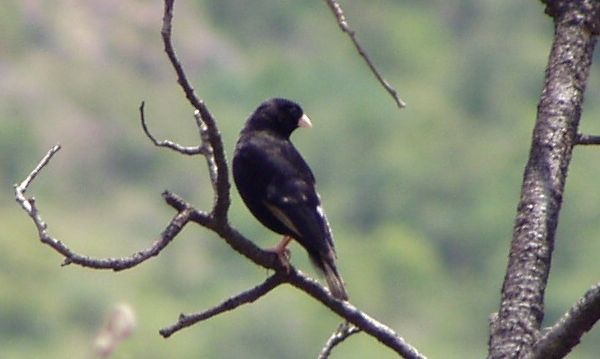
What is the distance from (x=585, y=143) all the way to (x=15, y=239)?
5305cm

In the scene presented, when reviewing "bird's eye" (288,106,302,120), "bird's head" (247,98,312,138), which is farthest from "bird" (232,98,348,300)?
"bird's eye" (288,106,302,120)

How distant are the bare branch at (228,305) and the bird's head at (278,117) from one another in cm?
280

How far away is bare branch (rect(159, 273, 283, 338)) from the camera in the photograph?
4.62 m

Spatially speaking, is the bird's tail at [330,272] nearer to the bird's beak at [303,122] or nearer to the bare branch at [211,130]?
the bare branch at [211,130]

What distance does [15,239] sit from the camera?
57.0 metres

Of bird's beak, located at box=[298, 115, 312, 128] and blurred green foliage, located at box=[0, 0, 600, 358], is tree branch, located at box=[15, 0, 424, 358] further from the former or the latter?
blurred green foliage, located at box=[0, 0, 600, 358]

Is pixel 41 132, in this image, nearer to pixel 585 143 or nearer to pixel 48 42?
pixel 48 42

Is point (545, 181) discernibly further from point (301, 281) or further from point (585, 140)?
point (301, 281)

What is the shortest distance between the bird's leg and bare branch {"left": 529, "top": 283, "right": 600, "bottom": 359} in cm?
87

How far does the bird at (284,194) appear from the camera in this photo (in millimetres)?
6645

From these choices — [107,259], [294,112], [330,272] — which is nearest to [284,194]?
[330,272]

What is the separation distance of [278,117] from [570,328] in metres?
3.90

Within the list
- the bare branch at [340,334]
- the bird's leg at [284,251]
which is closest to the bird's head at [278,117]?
the bird's leg at [284,251]

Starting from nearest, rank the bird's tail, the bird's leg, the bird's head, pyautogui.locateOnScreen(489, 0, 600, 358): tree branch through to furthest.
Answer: pyautogui.locateOnScreen(489, 0, 600, 358): tree branch → the bird's leg → the bird's tail → the bird's head
